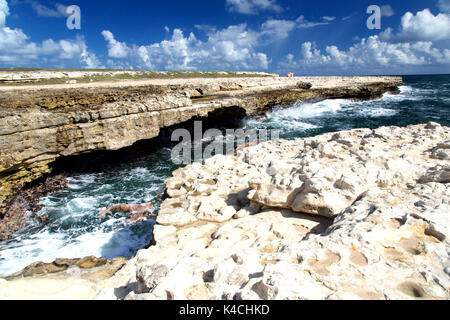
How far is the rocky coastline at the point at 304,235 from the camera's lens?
2533mm

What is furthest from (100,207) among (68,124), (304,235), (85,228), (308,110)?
(308,110)

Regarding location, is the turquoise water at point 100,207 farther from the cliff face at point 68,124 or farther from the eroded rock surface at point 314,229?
the eroded rock surface at point 314,229


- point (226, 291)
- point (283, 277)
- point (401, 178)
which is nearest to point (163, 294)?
point (226, 291)

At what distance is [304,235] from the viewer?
420 cm

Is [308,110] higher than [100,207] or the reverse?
higher

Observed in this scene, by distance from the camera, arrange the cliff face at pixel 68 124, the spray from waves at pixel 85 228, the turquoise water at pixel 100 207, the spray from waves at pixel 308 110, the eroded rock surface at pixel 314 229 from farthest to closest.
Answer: the spray from waves at pixel 308 110 < the cliff face at pixel 68 124 < the turquoise water at pixel 100 207 < the spray from waves at pixel 85 228 < the eroded rock surface at pixel 314 229

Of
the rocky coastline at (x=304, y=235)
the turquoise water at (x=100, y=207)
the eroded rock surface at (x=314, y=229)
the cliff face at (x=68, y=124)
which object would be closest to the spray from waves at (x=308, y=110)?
the turquoise water at (x=100, y=207)

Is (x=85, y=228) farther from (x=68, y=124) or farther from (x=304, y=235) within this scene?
(x=304, y=235)

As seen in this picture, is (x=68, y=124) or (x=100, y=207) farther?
(x=68, y=124)

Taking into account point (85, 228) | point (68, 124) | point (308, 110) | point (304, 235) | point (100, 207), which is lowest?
point (85, 228)

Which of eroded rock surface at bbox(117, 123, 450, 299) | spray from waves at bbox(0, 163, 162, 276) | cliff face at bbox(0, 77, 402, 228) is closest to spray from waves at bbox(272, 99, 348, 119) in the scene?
cliff face at bbox(0, 77, 402, 228)

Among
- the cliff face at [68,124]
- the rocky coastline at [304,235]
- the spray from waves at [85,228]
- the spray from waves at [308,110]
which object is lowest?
the spray from waves at [85,228]

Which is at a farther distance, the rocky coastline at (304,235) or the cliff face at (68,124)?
the cliff face at (68,124)

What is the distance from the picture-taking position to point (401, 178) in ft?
16.6
